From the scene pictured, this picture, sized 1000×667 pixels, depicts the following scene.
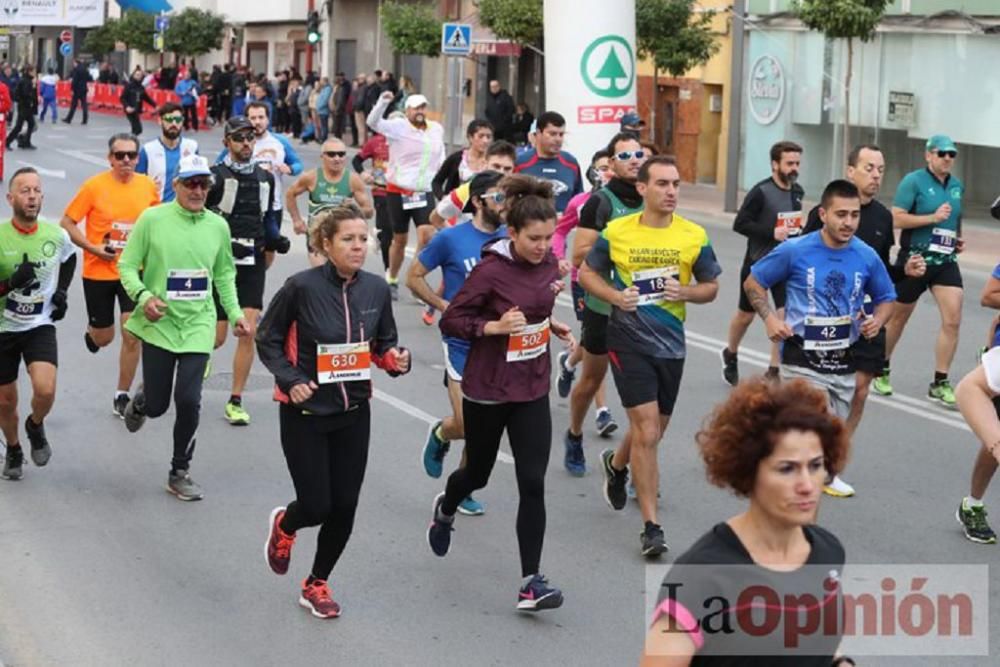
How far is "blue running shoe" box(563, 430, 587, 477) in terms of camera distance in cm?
1036

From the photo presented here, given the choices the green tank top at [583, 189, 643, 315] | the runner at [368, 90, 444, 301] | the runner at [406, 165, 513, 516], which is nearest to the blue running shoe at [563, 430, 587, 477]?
the green tank top at [583, 189, 643, 315]

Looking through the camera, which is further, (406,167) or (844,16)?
(844,16)

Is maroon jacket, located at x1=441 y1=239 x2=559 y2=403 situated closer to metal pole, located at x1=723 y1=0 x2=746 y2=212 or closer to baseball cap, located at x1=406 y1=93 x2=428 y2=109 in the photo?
baseball cap, located at x1=406 y1=93 x2=428 y2=109

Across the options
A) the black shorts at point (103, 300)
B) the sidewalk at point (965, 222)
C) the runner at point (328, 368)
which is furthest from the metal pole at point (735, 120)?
the runner at point (328, 368)

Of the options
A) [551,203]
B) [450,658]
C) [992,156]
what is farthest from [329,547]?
[992,156]

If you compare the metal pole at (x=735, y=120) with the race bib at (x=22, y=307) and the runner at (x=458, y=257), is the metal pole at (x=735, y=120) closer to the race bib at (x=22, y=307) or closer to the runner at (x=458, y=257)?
the runner at (x=458, y=257)

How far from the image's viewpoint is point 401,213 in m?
17.2

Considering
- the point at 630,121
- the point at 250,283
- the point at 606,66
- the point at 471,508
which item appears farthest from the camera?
the point at 606,66

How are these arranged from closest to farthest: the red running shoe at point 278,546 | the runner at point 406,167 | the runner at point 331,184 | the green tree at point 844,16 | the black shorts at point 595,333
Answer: the red running shoe at point 278,546, the black shorts at point 595,333, the runner at point 331,184, the runner at point 406,167, the green tree at point 844,16

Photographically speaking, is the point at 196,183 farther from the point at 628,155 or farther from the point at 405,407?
the point at 405,407

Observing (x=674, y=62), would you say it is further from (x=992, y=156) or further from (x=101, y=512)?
(x=101, y=512)

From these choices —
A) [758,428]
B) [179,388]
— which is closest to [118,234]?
[179,388]

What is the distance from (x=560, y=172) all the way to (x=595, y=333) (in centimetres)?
310

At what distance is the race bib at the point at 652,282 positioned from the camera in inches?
343
